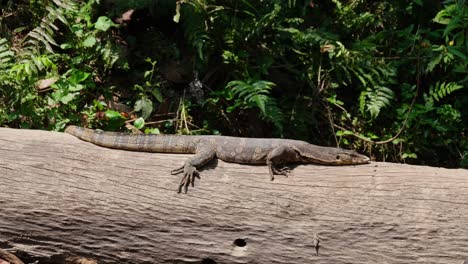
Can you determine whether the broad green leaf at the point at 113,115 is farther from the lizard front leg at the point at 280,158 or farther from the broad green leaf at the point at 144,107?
the lizard front leg at the point at 280,158

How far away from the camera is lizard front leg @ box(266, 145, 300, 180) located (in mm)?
5120

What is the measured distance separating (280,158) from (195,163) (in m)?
0.78

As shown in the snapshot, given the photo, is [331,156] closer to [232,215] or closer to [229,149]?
[229,149]

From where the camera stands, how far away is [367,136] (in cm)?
722

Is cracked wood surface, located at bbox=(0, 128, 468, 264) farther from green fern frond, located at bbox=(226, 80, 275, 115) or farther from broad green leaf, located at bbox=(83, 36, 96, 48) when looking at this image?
broad green leaf, located at bbox=(83, 36, 96, 48)

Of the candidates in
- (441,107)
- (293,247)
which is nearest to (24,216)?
(293,247)

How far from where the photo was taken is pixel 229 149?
5379 millimetres

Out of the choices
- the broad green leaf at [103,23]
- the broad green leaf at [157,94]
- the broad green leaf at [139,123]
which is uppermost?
the broad green leaf at [103,23]

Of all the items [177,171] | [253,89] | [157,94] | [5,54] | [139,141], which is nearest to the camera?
[177,171]

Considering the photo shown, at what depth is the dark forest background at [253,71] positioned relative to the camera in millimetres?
6902

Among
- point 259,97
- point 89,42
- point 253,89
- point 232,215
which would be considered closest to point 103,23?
point 89,42

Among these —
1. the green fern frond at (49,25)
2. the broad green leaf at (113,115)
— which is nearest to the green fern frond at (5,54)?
the green fern frond at (49,25)

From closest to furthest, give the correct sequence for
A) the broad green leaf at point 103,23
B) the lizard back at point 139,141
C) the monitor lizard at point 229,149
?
the monitor lizard at point 229,149
the lizard back at point 139,141
the broad green leaf at point 103,23

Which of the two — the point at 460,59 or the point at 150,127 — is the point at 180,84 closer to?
the point at 150,127
